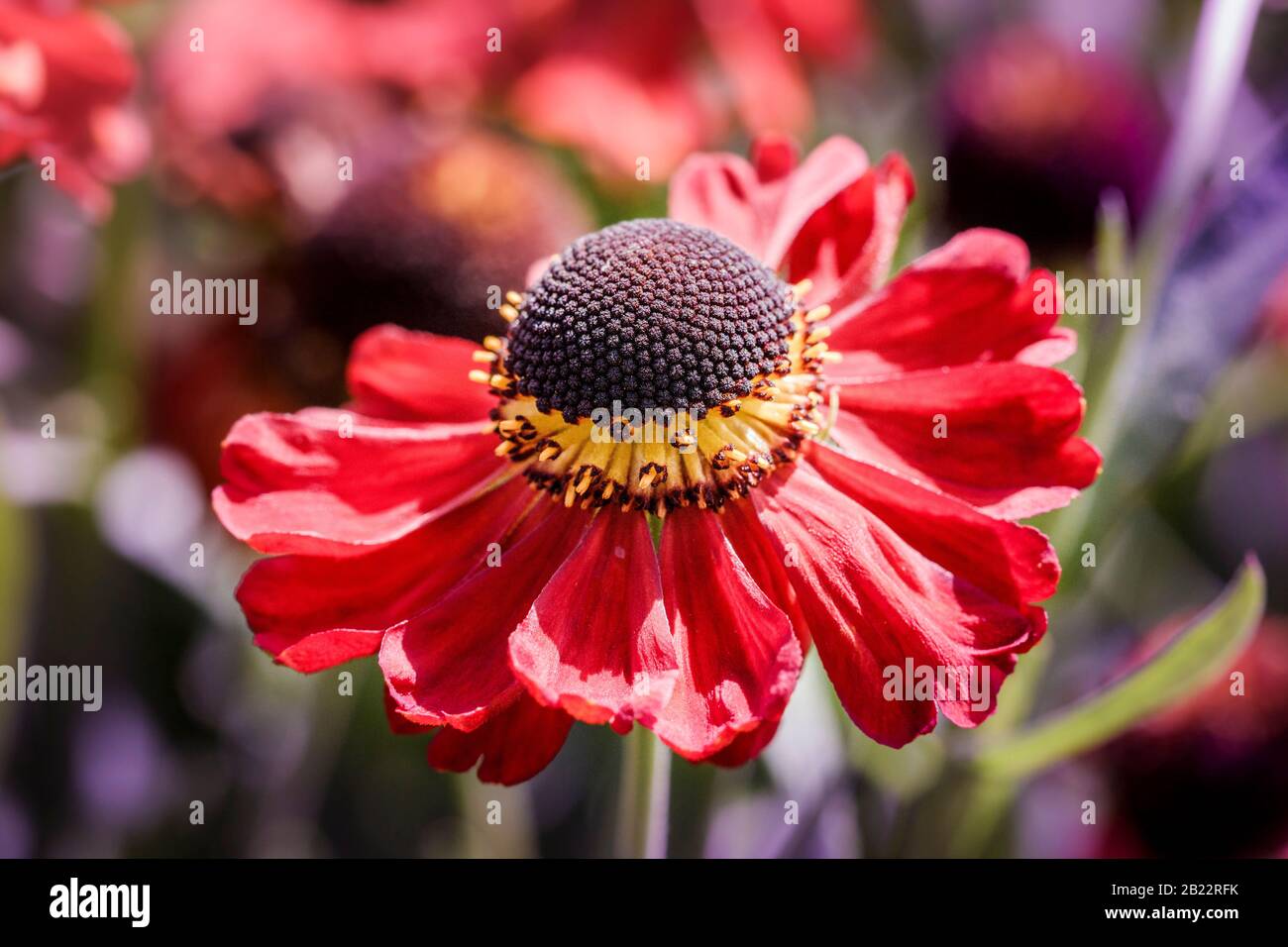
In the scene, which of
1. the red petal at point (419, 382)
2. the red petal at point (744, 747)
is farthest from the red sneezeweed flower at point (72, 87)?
the red petal at point (744, 747)

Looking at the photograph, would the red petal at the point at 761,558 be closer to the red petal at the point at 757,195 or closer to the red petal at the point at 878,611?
the red petal at the point at 878,611

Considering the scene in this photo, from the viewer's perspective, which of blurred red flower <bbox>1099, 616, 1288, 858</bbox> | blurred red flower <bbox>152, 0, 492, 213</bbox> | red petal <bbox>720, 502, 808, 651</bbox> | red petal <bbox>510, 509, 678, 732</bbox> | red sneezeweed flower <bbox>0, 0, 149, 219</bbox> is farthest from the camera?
blurred red flower <bbox>152, 0, 492, 213</bbox>

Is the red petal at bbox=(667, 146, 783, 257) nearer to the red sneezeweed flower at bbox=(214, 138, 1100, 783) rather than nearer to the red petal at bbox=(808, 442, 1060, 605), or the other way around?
the red sneezeweed flower at bbox=(214, 138, 1100, 783)

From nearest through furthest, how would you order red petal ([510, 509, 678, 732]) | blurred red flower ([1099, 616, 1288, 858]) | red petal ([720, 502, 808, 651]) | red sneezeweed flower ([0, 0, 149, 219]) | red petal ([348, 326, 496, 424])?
A: 1. red petal ([510, 509, 678, 732])
2. red petal ([720, 502, 808, 651])
3. red petal ([348, 326, 496, 424])
4. red sneezeweed flower ([0, 0, 149, 219])
5. blurred red flower ([1099, 616, 1288, 858])

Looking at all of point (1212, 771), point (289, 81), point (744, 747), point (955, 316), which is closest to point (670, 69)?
point (289, 81)

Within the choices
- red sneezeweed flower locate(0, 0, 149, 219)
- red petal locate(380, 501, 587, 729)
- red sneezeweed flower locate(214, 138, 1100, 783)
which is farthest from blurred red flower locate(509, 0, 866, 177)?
red petal locate(380, 501, 587, 729)

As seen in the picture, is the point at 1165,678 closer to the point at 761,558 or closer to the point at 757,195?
the point at 761,558
